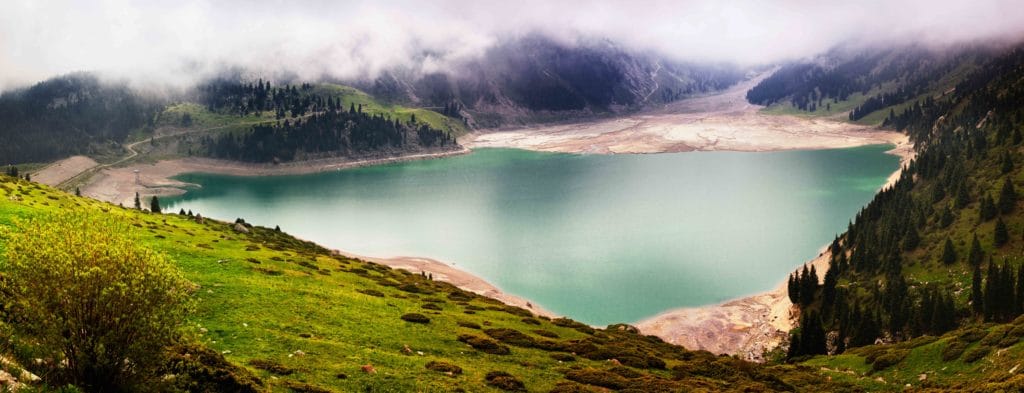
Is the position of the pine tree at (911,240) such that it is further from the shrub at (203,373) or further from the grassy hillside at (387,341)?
the shrub at (203,373)

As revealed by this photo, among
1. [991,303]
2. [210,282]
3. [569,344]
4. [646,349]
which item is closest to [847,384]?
[646,349]

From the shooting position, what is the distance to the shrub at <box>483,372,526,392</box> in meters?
28.2

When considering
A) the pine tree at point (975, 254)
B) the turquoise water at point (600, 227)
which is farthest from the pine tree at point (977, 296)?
the turquoise water at point (600, 227)

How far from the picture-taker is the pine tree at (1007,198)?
85.1 metres

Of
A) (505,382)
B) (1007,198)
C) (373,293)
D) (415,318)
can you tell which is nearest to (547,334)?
(415,318)

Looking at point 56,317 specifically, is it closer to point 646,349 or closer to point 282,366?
point 282,366

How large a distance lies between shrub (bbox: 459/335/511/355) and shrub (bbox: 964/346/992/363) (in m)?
32.2

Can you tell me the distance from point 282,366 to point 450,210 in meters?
132

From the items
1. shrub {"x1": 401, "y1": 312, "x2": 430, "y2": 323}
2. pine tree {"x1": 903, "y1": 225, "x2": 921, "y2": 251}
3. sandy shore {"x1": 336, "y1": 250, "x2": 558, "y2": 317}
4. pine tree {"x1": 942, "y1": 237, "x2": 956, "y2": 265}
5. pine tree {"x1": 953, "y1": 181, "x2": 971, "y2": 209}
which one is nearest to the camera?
shrub {"x1": 401, "y1": 312, "x2": 430, "y2": 323}

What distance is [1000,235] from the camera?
264ft

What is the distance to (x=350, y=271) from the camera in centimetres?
5944

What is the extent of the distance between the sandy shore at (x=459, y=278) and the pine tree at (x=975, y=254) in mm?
51903

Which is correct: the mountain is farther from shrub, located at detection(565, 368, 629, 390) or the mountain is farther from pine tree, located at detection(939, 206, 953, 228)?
shrub, located at detection(565, 368, 629, 390)

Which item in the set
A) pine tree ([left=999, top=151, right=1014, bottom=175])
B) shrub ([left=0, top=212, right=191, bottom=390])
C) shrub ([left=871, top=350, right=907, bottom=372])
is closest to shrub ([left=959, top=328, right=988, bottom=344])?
shrub ([left=871, top=350, right=907, bottom=372])
